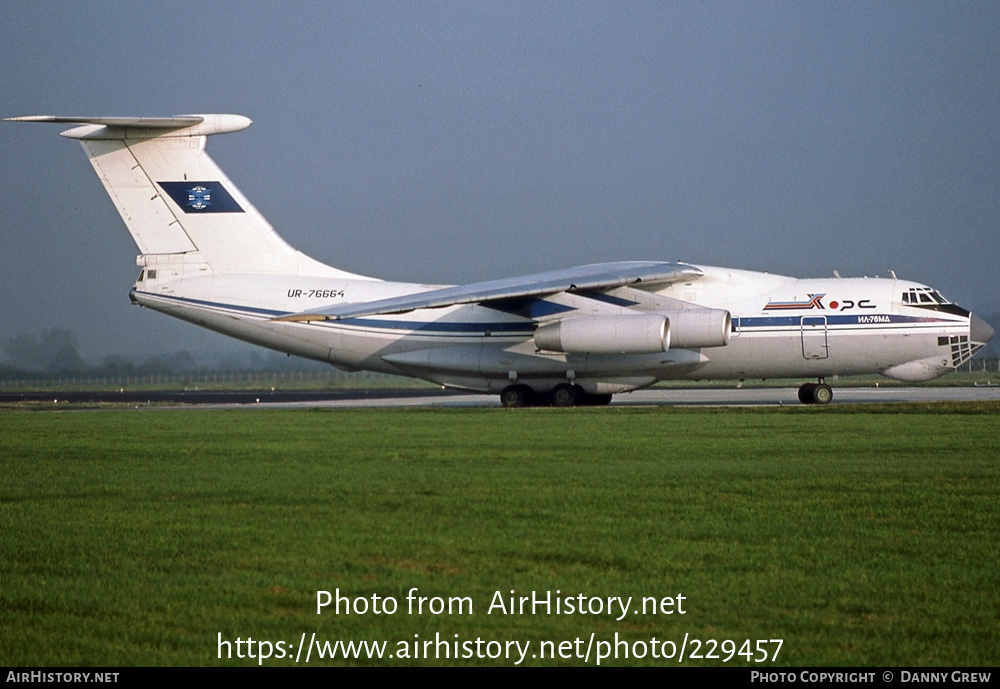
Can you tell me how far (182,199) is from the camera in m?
24.7

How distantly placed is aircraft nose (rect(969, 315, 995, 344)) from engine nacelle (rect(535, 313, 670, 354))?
609cm

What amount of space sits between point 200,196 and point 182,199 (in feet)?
1.27

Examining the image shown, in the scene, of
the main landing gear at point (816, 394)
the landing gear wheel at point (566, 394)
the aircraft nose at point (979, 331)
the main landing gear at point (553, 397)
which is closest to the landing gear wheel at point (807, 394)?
the main landing gear at point (816, 394)

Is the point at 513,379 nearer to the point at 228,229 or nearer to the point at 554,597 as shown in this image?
the point at 228,229

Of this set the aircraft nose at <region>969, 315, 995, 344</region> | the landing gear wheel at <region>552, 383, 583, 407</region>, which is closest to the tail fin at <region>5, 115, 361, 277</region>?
the landing gear wheel at <region>552, 383, 583, 407</region>

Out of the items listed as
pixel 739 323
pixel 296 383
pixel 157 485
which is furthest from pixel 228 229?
pixel 296 383

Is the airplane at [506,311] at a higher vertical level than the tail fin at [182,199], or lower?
lower

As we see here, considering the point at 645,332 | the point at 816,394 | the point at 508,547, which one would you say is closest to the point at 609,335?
the point at 645,332

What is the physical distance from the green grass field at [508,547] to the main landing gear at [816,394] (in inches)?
427

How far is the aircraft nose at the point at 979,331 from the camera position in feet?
74.1

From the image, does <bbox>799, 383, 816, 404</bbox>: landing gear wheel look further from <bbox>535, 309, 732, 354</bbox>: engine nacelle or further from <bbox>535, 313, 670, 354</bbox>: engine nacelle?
<bbox>535, 313, 670, 354</bbox>: engine nacelle

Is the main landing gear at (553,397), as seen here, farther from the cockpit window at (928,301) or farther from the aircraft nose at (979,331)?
the aircraft nose at (979,331)

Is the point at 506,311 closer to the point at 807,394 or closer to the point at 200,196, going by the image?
the point at 807,394

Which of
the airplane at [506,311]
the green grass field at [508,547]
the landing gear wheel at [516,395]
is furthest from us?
the landing gear wheel at [516,395]
